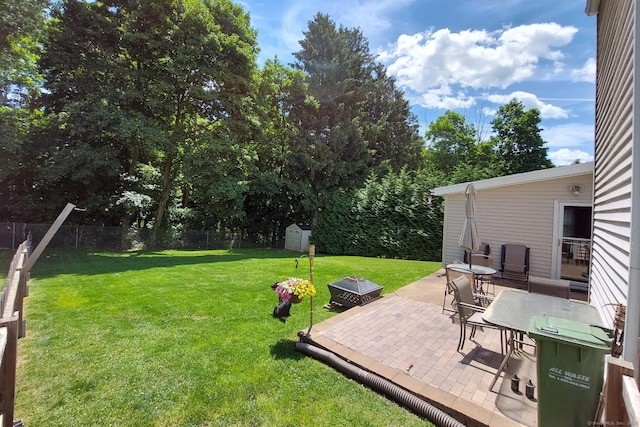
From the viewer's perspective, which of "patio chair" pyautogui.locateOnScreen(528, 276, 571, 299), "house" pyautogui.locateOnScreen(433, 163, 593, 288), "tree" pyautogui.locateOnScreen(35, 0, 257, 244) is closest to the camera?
"patio chair" pyautogui.locateOnScreen(528, 276, 571, 299)

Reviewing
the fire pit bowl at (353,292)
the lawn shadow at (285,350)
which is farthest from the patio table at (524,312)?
the fire pit bowl at (353,292)

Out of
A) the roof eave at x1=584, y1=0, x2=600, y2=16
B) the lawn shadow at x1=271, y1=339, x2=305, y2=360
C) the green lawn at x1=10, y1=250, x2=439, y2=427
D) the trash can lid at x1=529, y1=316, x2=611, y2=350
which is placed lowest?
the green lawn at x1=10, y1=250, x2=439, y2=427

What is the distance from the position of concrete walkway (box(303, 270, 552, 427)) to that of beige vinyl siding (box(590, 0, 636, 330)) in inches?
49.3

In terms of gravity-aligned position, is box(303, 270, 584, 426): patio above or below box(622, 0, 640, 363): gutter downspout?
below

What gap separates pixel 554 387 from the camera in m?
2.04

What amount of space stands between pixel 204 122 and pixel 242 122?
8.11 feet

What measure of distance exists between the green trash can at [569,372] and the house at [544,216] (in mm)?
6723

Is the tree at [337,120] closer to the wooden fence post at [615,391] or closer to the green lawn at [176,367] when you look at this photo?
the green lawn at [176,367]

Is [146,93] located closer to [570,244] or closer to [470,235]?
[470,235]

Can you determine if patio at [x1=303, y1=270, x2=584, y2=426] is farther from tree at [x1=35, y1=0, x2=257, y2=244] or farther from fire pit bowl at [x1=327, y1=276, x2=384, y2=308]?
tree at [x1=35, y1=0, x2=257, y2=244]

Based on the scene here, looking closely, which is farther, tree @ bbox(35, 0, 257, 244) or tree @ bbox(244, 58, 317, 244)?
tree @ bbox(244, 58, 317, 244)

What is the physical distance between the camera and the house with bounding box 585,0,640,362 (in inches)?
79.1

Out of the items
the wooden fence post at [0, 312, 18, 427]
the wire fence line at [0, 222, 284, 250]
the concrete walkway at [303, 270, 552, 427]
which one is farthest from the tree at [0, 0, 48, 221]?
the concrete walkway at [303, 270, 552, 427]

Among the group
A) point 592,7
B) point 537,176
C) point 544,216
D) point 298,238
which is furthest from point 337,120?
point 592,7
